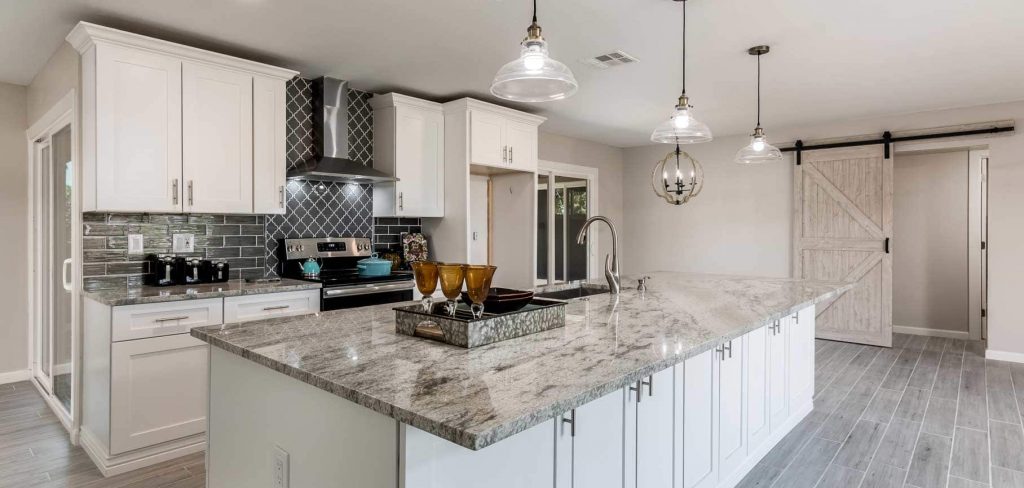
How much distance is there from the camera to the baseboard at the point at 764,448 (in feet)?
8.19

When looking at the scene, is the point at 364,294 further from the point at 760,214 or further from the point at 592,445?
the point at 760,214

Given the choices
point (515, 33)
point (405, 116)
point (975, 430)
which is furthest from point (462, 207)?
point (975, 430)

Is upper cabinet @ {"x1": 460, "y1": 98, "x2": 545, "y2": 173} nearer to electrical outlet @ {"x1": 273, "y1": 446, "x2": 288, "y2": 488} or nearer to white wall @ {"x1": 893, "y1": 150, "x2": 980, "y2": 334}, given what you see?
electrical outlet @ {"x1": 273, "y1": 446, "x2": 288, "y2": 488}

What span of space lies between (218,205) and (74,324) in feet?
3.37

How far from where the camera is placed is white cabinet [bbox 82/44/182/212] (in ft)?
9.35

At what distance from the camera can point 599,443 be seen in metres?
1.63

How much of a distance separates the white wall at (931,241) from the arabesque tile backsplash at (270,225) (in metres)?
5.81

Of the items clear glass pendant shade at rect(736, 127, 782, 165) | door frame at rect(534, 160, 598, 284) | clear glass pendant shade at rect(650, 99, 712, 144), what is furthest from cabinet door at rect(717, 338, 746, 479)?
door frame at rect(534, 160, 598, 284)

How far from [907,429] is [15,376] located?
6564 mm

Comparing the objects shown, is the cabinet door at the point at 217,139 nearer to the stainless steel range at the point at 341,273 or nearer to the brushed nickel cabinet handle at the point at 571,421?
the stainless steel range at the point at 341,273

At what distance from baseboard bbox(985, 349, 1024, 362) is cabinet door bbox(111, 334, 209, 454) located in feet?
21.4

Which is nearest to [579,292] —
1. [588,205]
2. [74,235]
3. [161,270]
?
[161,270]

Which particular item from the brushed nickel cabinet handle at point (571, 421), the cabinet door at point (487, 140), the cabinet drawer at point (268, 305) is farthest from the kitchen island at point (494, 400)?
the cabinet door at point (487, 140)

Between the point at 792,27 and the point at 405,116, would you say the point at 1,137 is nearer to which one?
the point at 405,116
